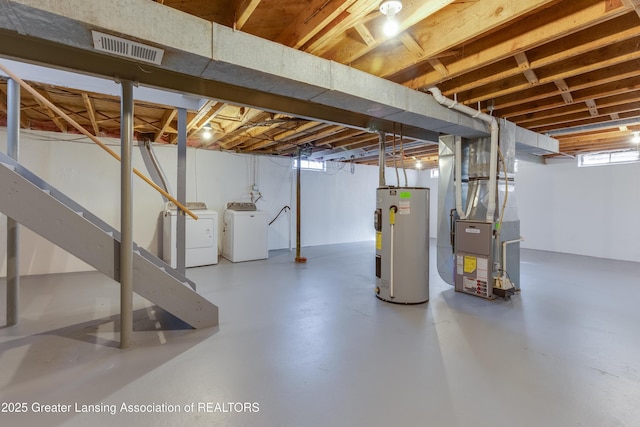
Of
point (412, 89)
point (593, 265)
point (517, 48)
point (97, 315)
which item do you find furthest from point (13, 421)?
point (593, 265)

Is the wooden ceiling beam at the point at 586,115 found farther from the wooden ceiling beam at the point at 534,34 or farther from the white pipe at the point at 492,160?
the wooden ceiling beam at the point at 534,34

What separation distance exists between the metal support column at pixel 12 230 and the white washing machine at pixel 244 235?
3.19 m

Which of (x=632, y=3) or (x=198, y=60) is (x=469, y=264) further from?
(x=198, y=60)

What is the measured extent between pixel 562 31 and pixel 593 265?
18.0 ft

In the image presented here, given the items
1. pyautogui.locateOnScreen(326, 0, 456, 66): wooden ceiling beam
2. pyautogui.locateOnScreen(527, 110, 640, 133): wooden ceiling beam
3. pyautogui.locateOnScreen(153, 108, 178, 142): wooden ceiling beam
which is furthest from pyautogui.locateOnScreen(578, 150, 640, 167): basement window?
pyautogui.locateOnScreen(153, 108, 178, 142): wooden ceiling beam

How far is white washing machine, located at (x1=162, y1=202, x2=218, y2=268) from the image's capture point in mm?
5219

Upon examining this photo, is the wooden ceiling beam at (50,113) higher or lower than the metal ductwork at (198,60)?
higher

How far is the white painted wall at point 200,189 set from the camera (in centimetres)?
482

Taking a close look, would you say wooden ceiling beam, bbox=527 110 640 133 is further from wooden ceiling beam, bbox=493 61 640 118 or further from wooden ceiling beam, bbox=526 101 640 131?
wooden ceiling beam, bbox=493 61 640 118

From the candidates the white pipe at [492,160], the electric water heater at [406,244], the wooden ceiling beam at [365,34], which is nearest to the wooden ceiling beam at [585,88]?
the white pipe at [492,160]

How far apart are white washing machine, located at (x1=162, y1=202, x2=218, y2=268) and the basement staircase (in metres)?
2.46

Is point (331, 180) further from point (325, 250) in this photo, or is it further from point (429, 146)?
point (429, 146)

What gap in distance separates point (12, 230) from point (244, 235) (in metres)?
3.41

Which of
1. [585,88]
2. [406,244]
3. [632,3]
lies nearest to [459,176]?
[406,244]
